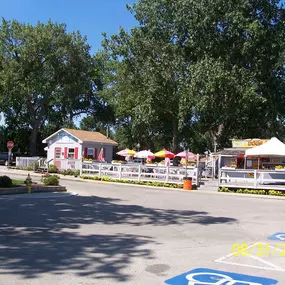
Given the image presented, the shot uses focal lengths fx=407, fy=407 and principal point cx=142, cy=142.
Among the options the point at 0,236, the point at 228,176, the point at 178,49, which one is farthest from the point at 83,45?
the point at 0,236

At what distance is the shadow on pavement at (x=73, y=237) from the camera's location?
21.2ft

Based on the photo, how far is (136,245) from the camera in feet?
26.9

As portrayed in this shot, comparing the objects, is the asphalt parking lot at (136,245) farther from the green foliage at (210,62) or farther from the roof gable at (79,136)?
the roof gable at (79,136)

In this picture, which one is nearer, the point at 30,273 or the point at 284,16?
the point at 30,273

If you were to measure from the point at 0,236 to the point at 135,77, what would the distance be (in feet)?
118

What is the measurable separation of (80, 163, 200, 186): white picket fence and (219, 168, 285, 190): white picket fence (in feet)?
6.78

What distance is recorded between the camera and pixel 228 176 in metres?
24.4

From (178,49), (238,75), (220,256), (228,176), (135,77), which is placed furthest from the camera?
(135,77)

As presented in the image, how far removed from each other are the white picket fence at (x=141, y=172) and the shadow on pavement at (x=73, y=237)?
11.7m

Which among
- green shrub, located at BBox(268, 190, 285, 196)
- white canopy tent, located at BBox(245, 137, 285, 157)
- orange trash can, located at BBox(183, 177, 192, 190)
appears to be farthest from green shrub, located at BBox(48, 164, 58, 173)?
green shrub, located at BBox(268, 190, 285, 196)

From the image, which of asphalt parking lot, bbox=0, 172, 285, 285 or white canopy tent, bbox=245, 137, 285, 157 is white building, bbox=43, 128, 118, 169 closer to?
white canopy tent, bbox=245, 137, 285, 157

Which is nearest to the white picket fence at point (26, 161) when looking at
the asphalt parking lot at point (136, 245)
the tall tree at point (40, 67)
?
the tall tree at point (40, 67)

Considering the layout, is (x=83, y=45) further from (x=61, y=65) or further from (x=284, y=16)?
(x=284, y=16)

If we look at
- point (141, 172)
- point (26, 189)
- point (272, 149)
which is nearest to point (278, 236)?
point (26, 189)
